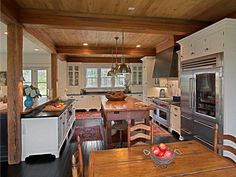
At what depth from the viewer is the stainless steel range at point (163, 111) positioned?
213 inches

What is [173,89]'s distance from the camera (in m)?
6.45

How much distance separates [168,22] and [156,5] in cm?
81

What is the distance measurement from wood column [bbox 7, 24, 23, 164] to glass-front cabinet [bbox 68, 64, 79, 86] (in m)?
5.86

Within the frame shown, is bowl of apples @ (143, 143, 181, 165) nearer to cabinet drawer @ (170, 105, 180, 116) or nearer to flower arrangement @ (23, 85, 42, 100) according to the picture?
flower arrangement @ (23, 85, 42, 100)

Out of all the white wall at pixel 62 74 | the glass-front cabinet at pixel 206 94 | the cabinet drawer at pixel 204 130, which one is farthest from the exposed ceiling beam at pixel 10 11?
the white wall at pixel 62 74

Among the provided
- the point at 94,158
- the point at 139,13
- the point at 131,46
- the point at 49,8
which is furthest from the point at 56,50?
the point at 94,158

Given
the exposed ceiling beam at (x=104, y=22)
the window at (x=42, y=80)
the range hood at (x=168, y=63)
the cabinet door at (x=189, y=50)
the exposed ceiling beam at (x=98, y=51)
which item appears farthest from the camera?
the window at (x=42, y=80)

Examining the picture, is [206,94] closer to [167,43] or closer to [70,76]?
[167,43]

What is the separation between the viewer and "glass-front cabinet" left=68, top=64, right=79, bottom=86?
9180 mm

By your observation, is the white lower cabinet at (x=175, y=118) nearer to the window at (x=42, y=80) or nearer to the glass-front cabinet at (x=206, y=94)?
the glass-front cabinet at (x=206, y=94)

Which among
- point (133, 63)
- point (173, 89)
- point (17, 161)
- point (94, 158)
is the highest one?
point (133, 63)

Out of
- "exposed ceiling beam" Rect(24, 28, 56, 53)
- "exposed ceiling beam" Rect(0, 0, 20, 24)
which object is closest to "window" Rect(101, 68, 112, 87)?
"exposed ceiling beam" Rect(24, 28, 56, 53)

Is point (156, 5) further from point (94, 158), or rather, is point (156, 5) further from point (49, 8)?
point (94, 158)

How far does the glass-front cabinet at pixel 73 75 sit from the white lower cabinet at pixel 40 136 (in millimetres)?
5733
